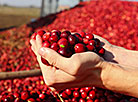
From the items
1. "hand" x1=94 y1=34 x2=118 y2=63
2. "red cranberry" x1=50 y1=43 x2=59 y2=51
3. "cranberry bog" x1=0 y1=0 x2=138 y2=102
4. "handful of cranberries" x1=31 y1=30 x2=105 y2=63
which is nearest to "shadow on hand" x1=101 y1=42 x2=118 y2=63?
"hand" x1=94 y1=34 x2=118 y2=63

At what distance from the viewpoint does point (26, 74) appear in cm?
360

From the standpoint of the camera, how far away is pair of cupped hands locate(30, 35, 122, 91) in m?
1.80

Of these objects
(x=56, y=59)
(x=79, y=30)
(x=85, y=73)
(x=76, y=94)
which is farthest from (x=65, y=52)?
(x=79, y=30)

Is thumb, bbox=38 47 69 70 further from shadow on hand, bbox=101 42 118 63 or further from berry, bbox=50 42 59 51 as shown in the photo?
shadow on hand, bbox=101 42 118 63

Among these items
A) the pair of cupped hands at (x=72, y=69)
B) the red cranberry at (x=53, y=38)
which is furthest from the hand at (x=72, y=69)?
the red cranberry at (x=53, y=38)

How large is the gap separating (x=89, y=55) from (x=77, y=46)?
306 mm

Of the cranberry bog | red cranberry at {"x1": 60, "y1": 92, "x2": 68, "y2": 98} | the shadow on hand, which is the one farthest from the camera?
the cranberry bog

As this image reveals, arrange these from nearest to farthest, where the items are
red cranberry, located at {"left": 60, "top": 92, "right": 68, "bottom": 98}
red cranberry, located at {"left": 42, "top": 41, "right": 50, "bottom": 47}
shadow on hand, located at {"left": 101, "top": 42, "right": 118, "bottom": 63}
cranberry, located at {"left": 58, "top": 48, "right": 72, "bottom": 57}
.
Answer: cranberry, located at {"left": 58, "top": 48, "right": 72, "bottom": 57}
red cranberry, located at {"left": 42, "top": 41, "right": 50, "bottom": 47}
shadow on hand, located at {"left": 101, "top": 42, "right": 118, "bottom": 63}
red cranberry, located at {"left": 60, "top": 92, "right": 68, "bottom": 98}

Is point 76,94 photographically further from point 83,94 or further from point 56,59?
point 56,59

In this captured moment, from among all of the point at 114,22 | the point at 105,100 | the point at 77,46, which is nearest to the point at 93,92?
the point at 105,100

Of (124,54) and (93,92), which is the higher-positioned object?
(124,54)

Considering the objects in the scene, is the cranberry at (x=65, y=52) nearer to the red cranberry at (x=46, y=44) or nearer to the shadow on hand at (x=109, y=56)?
the red cranberry at (x=46, y=44)

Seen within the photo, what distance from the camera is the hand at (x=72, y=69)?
1.80 m

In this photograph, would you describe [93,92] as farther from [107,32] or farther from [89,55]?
[107,32]
